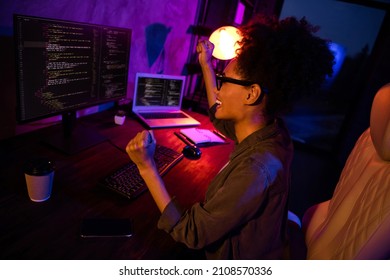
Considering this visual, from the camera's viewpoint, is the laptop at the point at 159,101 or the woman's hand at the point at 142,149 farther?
the laptop at the point at 159,101

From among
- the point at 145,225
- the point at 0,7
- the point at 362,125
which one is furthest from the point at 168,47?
the point at 362,125

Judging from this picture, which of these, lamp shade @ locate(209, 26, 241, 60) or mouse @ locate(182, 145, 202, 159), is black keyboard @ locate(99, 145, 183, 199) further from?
lamp shade @ locate(209, 26, 241, 60)

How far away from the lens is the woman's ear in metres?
0.92

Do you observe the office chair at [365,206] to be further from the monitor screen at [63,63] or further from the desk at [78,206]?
the monitor screen at [63,63]

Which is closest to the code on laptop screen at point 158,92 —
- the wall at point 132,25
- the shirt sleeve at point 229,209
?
the wall at point 132,25

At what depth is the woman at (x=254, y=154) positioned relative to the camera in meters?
0.77

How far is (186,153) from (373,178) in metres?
0.80

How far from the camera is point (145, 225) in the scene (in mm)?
882

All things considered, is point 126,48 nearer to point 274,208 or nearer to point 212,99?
point 212,99

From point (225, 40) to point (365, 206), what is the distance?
4.26ft

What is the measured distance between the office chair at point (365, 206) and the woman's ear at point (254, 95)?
384 millimetres

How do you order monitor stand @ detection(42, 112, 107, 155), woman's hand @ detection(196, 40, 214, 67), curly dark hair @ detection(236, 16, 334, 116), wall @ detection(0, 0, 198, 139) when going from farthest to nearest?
woman's hand @ detection(196, 40, 214, 67) < monitor stand @ detection(42, 112, 107, 155) < wall @ detection(0, 0, 198, 139) < curly dark hair @ detection(236, 16, 334, 116)

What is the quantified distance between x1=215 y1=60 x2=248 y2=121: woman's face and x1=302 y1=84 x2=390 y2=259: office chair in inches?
17.4

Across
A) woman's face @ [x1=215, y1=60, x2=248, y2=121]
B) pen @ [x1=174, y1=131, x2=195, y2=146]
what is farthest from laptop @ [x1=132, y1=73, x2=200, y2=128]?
woman's face @ [x1=215, y1=60, x2=248, y2=121]
